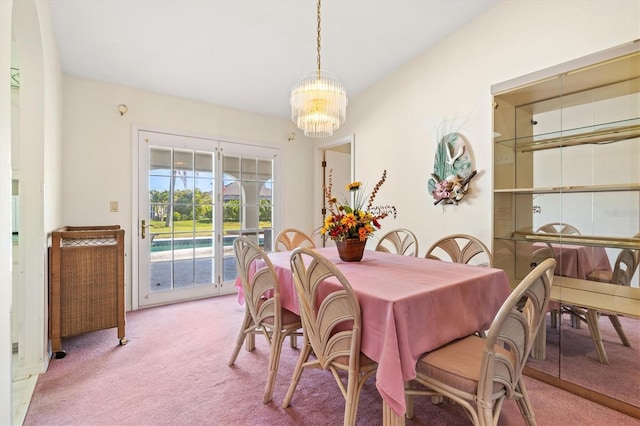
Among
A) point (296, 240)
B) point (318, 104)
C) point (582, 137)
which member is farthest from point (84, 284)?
point (582, 137)

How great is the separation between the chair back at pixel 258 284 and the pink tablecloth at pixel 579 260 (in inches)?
77.8

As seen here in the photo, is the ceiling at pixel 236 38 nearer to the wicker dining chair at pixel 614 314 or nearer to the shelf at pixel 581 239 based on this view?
the shelf at pixel 581 239

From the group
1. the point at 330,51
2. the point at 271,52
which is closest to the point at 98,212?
the point at 271,52

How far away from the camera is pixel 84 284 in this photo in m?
2.47

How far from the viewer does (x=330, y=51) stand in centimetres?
320

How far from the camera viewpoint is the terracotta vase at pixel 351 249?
2.18 m

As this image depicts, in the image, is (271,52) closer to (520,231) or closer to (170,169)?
(170,169)

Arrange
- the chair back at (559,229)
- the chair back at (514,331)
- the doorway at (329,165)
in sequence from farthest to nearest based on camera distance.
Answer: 1. the doorway at (329,165)
2. the chair back at (559,229)
3. the chair back at (514,331)

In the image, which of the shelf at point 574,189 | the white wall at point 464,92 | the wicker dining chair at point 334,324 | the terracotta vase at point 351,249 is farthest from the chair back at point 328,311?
the white wall at point 464,92

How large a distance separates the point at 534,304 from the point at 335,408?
1.20m

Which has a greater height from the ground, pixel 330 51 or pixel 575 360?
pixel 330 51

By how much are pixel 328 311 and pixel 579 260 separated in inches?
73.3

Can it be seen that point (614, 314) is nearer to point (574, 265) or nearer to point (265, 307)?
point (574, 265)

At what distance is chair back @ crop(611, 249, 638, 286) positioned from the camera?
1.90 m
